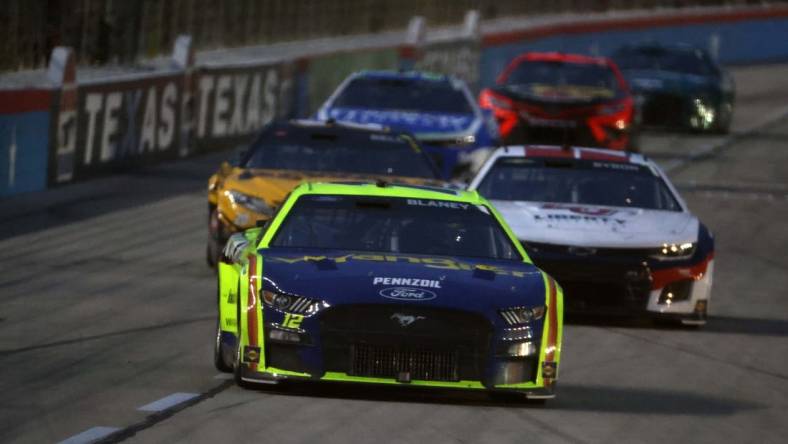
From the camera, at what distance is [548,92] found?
27.4 m

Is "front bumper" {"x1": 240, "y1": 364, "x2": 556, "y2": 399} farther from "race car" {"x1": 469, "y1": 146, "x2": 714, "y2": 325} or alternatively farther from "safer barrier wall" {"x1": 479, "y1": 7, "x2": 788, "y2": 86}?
"safer barrier wall" {"x1": 479, "y1": 7, "x2": 788, "y2": 86}

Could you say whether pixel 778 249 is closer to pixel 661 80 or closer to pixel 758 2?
pixel 661 80

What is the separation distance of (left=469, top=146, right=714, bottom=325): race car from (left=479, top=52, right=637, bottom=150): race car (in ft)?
35.2

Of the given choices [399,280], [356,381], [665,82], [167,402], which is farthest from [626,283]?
[665,82]

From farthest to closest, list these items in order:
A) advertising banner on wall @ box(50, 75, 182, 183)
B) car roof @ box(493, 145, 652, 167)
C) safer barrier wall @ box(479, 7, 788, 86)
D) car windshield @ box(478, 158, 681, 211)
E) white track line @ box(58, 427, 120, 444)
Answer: safer barrier wall @ box(479, 7, 788, 86)
advertising banner on wall @ box(50, 75, 182, 183)
car roof @ box(493, 145, 652, 167)
car windshield @ box(478, 158, 681, 211)
white track line @ box(58, 427, 120, 444)

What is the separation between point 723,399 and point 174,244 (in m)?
7.99

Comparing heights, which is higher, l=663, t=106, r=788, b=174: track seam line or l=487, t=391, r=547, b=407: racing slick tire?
l=487, t=391, r=547, b=407: racing slick tire

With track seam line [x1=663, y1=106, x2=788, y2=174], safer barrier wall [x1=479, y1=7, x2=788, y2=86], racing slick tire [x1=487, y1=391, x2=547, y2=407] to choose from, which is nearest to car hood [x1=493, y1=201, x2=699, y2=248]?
racing slick tire [x1=487, y1=391, x2=547, y2=407]

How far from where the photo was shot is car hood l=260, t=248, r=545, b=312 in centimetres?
990

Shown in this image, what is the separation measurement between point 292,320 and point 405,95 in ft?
47.3

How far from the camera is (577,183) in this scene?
1546cm

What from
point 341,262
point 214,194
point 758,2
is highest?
point 341,262

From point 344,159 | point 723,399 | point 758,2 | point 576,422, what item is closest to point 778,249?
point 344,159

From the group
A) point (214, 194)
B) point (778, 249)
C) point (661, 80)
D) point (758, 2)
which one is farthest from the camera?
point (758, 2)
